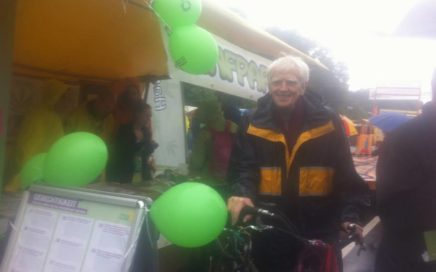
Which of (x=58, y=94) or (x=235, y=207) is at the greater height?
(x=58, y=94)

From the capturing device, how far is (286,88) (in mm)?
2613

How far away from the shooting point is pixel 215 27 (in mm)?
3822

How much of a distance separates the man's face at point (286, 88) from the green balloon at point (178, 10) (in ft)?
2.31

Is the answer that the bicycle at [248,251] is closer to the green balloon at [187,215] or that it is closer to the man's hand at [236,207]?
the man's hand at [236,207]

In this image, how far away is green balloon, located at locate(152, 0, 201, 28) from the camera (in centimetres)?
283

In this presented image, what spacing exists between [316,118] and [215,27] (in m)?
1.55

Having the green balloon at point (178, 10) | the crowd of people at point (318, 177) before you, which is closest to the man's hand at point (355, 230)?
the crowd of people at point (318, 177)

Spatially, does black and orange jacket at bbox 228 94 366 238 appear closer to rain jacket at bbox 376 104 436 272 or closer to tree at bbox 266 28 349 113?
rain jacket at bbox 376 104 436 272

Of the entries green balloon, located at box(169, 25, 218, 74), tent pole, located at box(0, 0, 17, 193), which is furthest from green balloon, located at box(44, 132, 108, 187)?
green balloon, located at box(169, 25, 218, 74)

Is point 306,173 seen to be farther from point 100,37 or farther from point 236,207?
point 100,37

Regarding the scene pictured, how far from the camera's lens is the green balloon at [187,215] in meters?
Answer: 1.87

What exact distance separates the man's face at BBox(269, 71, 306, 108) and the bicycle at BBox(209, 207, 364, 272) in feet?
2.34

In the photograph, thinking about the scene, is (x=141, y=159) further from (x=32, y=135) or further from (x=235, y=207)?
(x=235, y=207)

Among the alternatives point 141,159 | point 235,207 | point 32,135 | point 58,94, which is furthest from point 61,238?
point 141,159
